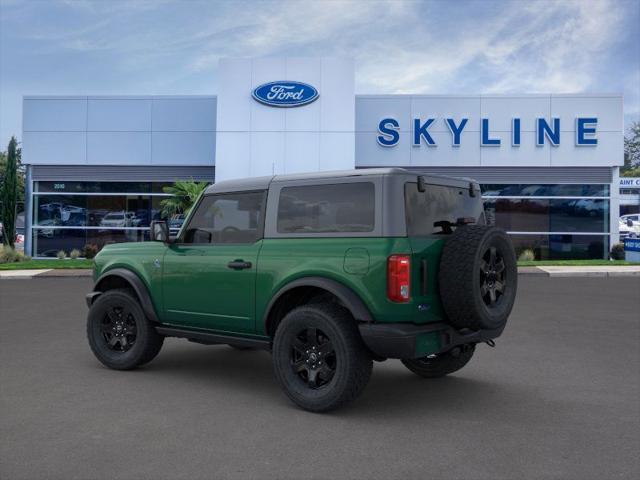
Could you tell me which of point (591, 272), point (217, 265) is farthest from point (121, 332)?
point (591, 272)

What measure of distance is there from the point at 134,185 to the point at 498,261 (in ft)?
78.3

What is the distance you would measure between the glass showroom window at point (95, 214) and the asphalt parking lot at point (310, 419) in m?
19.3

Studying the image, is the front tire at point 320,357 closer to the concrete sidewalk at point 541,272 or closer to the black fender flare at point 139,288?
the black fender flare at point 139,288

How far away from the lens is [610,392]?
6.04 meters

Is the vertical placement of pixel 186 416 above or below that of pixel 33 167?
below

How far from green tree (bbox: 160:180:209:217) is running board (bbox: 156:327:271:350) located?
59.7 feet

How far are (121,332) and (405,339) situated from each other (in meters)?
3.47

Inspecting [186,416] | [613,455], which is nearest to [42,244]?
[186,416]

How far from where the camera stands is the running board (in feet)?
19.4

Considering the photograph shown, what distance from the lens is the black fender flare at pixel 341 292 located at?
507 centimetres

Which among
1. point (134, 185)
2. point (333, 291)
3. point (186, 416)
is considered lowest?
point (186, 416)

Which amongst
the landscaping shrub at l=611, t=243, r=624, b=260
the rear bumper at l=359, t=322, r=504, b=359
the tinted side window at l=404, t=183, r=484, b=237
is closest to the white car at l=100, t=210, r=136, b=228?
the landscaping shrub at l=611, t=243, r=624, b=260

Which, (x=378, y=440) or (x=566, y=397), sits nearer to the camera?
(x=378, y=440)

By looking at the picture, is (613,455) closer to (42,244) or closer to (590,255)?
(590,255)
